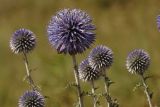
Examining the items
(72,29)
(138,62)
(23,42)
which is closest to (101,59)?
(138,62)

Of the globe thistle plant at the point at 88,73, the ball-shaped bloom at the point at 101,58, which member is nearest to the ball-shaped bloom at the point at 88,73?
the globe thistle plant at the point at 88,73

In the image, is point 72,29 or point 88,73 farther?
point 88,73

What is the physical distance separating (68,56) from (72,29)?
8964 mm

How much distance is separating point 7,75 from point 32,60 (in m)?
0.80

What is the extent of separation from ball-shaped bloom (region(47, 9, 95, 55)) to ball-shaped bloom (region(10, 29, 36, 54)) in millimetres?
1132

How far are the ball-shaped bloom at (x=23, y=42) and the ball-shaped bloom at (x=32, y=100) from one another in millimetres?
768

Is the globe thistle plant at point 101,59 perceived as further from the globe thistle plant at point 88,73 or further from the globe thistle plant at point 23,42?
the globe thistle plant at point 23,42

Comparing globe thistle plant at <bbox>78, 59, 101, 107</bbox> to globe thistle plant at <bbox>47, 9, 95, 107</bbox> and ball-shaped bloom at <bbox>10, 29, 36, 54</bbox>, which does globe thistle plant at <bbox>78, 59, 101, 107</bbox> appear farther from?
globe thistle plant at <bbox>47, 9, 95, 107</bbox>

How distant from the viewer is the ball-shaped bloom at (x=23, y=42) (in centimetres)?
724

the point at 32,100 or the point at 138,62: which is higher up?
the point at 138,62

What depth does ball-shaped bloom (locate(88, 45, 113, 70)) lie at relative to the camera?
6680 mm

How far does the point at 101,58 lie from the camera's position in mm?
6789

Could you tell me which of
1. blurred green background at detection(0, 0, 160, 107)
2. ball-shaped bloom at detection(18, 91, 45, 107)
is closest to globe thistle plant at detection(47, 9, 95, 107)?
ball-shaped bloom at detection(18, 91, 45, 107)

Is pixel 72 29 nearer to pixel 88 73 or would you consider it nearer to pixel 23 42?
pixel 88 73
